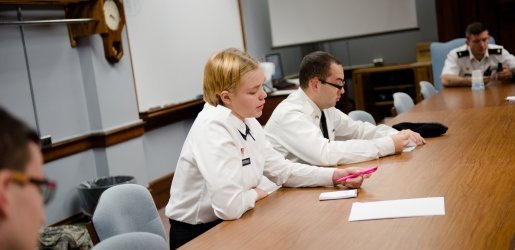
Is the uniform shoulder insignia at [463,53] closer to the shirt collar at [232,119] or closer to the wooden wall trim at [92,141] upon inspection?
the wooden wall trim at [92,141]

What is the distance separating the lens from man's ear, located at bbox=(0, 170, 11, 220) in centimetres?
73

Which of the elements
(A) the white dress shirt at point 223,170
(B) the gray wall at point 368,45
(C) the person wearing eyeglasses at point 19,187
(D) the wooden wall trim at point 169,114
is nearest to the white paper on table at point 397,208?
(A) the white dress shirt at point 223,170

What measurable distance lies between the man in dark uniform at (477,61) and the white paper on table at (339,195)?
11.7 ft

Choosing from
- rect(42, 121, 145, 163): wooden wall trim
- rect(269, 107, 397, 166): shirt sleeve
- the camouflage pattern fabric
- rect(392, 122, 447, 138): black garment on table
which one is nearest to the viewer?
rect(269, 107, 397, 166): shirt sleeve

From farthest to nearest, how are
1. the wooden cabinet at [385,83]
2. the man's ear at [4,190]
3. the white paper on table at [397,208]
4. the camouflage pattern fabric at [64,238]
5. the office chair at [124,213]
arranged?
the wooden cabinet at [385,83], the camouflage pattern fabric at [64,238], the office chair at [124,213], the white paper on table at [397,208], the man's ear at [4,190]

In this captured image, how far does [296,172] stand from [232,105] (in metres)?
0.40

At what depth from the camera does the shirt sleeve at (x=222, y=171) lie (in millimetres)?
2154

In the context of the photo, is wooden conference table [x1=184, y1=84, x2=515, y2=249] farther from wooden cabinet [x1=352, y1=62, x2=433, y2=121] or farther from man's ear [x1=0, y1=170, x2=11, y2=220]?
wooden cabinet [x1=352, y1=62, x2=433, y2=121]

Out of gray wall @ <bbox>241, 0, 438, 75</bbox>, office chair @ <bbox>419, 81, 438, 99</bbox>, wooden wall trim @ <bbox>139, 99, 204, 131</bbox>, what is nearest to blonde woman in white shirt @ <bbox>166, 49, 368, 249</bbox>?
wooden wall trim @ <bbox>139, 99, 204, 131</bbox>

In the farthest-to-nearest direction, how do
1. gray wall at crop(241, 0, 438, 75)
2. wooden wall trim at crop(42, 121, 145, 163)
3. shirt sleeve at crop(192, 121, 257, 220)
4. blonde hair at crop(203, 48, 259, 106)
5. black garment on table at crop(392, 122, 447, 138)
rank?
gray wall at crop(241, 0, 438, 75) → wooden wall trim at crop(42, 121, 145, 163) → black garment on table at crop(392, 122, 447, 138) → blonde hair at crop(203, 48, 259, 106) → shirt sleeve at crop(192, 121, 257, 220)

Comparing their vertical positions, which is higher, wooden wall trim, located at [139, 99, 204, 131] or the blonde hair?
the blonde hair

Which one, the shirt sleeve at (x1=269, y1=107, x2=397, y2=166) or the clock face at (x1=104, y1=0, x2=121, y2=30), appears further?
the clock face at (x1=104, y1=0, x2=121, y2=30)

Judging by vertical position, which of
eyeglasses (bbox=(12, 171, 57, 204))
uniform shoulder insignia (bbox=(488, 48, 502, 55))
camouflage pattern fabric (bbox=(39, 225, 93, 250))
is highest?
eyeglasses (bbox=(12, 171, 57, 204))

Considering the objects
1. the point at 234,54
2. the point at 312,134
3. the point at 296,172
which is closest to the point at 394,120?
the point at 312,134
